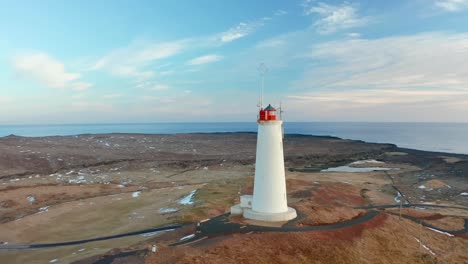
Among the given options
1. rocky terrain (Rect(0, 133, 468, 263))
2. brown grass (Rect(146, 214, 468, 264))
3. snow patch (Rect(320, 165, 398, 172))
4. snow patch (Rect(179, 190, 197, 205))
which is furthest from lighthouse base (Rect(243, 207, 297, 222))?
snow patch (Rect(320, 165, 398, 172))

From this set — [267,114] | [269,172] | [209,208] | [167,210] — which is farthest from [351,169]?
[267,114]

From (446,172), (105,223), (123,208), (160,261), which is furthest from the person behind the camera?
(446,172)

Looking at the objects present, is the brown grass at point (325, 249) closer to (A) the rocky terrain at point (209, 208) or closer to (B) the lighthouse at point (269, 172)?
(A) the rocky terrain at point (209, 208)

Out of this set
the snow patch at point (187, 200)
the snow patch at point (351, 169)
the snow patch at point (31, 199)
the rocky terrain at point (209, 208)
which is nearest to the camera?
the rocky terrain at point (209, 208)

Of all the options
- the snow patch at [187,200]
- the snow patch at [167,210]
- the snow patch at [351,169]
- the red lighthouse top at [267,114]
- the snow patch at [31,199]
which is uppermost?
the red lighthouse top at [267,114]

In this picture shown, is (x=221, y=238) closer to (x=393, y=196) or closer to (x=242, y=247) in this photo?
(x=242, y=247)

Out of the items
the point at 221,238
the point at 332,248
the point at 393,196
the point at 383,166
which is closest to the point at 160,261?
the point at 221,238

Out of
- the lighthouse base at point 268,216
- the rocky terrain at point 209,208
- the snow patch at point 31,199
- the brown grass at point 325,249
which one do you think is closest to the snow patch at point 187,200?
the rocky terrain at point 209,208

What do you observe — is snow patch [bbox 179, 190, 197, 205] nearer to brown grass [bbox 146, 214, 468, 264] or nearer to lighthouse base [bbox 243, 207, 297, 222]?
lighthouse base [bbox 243, 207, 297, 222]
